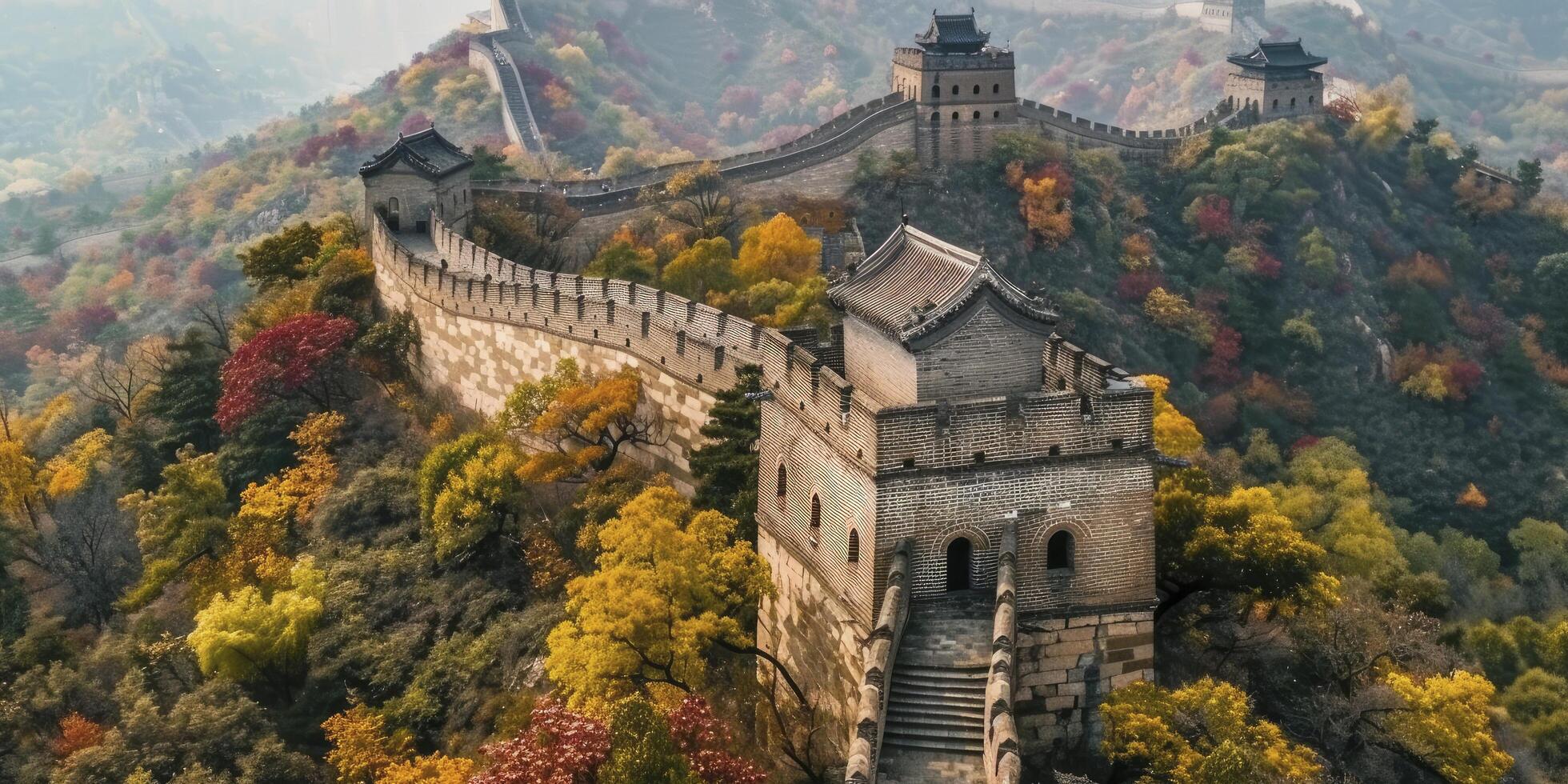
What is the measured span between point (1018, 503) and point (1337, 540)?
25.0 metres

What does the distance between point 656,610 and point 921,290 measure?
211 inches

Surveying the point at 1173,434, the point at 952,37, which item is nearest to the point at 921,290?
the point at 1173,434

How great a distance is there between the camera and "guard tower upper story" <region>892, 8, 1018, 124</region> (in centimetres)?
5906

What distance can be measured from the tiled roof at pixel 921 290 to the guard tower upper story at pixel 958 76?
38.5 m

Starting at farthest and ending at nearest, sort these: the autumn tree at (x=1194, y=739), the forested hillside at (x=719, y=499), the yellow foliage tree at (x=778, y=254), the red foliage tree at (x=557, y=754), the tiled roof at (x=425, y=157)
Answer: the yellow foliage tree at (x=778, y=254), the tiled roof at (x=425, y=157), the forested hillside at (x=719, y=499), the red foliage tree at (x=557, y=754), the autumn tree at (x=1194, y=739)

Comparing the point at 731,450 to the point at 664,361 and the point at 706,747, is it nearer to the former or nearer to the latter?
the point at 664,361

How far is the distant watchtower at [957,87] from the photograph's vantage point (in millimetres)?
59094

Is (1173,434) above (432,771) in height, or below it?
above

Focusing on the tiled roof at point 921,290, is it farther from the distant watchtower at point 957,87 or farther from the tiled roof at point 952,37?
the tiled roof at point 952,37

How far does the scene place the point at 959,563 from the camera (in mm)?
19641

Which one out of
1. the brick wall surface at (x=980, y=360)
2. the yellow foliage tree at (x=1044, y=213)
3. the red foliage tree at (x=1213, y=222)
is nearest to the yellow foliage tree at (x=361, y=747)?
the brick wall surface at (x=980, y=360)

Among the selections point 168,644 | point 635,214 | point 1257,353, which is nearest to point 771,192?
point 635,214

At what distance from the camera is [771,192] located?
55.5 meters

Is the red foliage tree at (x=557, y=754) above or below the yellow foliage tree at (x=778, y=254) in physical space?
below
